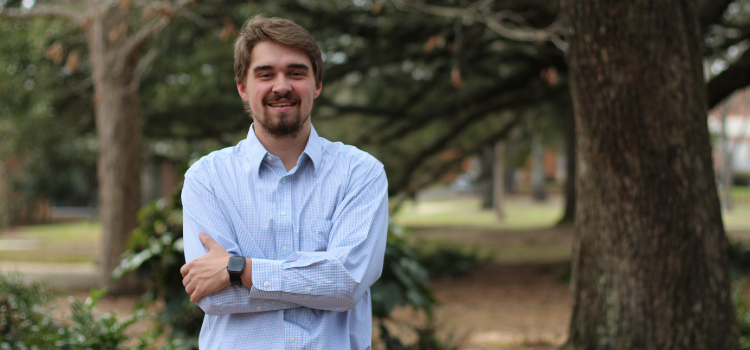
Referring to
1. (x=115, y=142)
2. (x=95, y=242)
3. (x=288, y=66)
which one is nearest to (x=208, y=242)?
(x=288, y=66)

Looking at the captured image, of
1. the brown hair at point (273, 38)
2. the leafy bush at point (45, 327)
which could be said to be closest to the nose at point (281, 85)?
the brown hair at point (273, 38)

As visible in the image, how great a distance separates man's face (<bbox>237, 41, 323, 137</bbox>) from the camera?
217 cm

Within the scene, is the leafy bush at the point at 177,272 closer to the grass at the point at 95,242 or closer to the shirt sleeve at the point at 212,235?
the shirt sleeve at the point at 212,235

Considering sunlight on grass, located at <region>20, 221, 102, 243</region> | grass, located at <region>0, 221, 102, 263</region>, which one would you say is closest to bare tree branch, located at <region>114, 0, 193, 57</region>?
grass, located at <region>0, 221, 102, 263</region>

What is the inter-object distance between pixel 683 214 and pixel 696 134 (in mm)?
528

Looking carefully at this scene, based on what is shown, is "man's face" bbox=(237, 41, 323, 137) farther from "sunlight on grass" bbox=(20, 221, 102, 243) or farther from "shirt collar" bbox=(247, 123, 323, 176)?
"sunlight on grass" bbox=(20, 221, 102, 243)

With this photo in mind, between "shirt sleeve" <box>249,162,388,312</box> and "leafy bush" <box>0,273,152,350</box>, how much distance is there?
2574 mm

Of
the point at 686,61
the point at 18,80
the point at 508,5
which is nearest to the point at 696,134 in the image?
the point at 686,61

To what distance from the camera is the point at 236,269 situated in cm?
203

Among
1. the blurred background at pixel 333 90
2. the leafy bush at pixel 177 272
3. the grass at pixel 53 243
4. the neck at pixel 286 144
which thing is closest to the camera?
the neck at pixel 286 144

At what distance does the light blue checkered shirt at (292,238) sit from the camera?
2047 mm

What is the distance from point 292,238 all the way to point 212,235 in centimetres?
28

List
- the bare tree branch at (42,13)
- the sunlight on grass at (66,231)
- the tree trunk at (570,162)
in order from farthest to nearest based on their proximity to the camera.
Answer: the sunlight on grass at (66,231) < the tree trunk at (570,162) < the bare tree branch at (42,13)

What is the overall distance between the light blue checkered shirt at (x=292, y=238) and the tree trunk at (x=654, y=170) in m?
2.27
